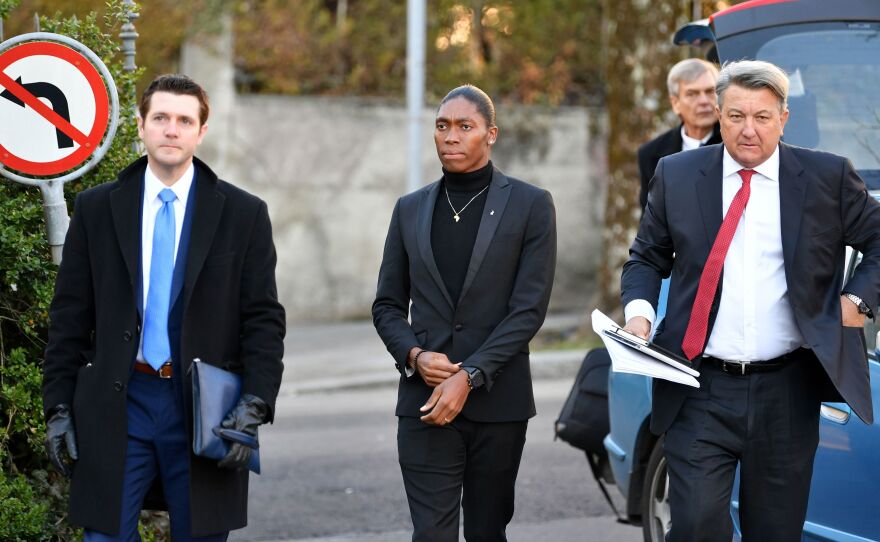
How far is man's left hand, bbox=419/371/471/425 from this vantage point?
4617 mm

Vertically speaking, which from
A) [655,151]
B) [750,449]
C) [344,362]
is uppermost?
[655,151]

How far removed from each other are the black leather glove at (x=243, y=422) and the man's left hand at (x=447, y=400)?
2.14 ft

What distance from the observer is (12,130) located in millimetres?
5188

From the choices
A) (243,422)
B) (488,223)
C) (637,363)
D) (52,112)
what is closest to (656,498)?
(488,223)

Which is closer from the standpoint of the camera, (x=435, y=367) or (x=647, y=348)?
(x=647, y=348)

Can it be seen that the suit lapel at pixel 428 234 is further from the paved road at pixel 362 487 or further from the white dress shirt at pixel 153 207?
the paved road at pixel 362 487

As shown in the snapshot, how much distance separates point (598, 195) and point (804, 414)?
12.5m

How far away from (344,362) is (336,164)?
11.0ft

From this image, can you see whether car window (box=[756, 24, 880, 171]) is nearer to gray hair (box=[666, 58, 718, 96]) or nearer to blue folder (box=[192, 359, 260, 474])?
gray hair (box=[666, 58, 718, 96])

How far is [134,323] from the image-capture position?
4156mm

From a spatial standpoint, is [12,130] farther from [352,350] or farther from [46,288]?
[352,350]

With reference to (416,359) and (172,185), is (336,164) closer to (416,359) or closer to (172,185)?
(416,359)

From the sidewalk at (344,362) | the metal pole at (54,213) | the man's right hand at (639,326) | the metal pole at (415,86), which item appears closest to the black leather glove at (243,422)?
the man's right hand at (639,326)

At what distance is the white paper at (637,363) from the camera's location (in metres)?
Answer: 4.18
